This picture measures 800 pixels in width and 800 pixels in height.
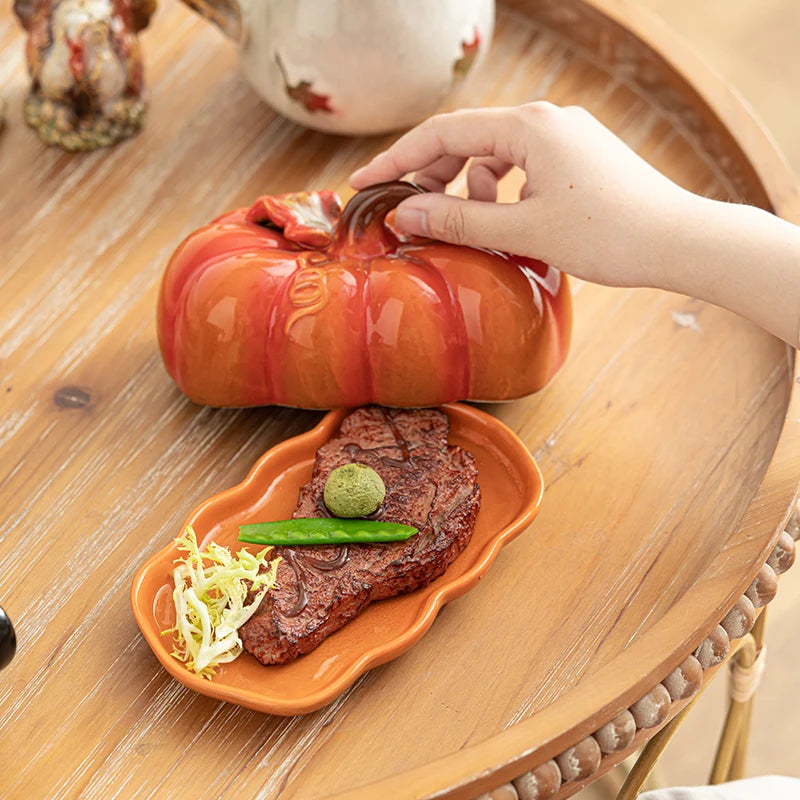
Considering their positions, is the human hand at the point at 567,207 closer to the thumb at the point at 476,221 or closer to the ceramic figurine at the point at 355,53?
the thumb at the point at 476,221

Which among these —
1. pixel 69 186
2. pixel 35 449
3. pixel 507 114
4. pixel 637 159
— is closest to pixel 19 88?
pixel 69 186

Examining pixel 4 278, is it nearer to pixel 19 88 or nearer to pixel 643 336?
pixel 19 88

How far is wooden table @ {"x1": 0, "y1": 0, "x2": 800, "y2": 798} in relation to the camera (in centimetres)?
82

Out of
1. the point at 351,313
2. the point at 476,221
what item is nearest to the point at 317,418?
the point at 351,313

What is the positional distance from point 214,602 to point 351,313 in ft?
0.85

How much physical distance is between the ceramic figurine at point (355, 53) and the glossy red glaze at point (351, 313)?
0.21 m

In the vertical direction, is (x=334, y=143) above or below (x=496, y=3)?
below

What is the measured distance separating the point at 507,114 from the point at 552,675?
471 millimetres

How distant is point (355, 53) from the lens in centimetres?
111

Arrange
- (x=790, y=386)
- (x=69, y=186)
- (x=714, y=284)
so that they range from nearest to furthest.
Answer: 1. (x=714, y=284)
2. (x=790, y=386)
3. (x=69, y=186)

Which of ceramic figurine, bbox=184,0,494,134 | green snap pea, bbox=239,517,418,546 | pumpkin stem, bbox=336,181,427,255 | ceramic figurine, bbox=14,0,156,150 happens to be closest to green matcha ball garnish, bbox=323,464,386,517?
green snap pea, bbox=239,517,418,546

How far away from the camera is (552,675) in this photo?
33.9 inches

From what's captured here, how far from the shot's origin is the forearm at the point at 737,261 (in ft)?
2.96

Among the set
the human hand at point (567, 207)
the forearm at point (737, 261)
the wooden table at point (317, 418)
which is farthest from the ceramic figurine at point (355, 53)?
the forearm at point (737, 261)
